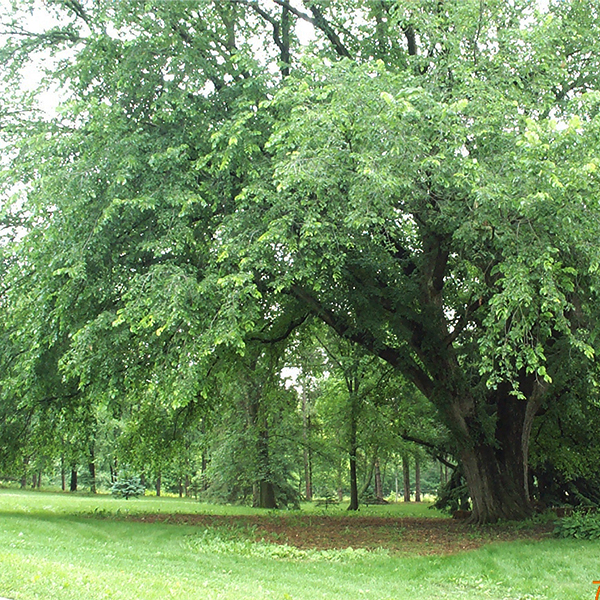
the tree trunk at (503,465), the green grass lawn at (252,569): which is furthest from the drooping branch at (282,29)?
the green grass lawn at (252,569)

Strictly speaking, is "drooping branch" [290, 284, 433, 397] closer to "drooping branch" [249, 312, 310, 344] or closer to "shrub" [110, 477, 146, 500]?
"drooping branch" [249, 312, 310, 344]

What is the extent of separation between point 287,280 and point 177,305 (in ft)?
6.33

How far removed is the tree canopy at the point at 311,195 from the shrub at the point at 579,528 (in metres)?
2.17

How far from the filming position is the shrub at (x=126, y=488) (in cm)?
3316

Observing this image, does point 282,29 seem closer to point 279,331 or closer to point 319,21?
point 319,21

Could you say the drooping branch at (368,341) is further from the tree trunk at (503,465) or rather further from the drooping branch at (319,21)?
the drooping branch at (319,21)

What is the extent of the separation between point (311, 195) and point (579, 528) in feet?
27.9

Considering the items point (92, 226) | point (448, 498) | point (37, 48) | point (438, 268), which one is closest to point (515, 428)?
point (438, 268)

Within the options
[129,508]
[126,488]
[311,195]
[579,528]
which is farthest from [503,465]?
[126,488]

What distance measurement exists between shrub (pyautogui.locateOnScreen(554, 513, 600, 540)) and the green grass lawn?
64 centimetres

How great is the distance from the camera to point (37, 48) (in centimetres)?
1330

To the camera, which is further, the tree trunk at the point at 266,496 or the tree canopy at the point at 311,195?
the tree trunk at the point at 266,496

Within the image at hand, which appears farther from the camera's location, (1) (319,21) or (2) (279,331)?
(2) (279,331)

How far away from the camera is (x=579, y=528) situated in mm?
11938
